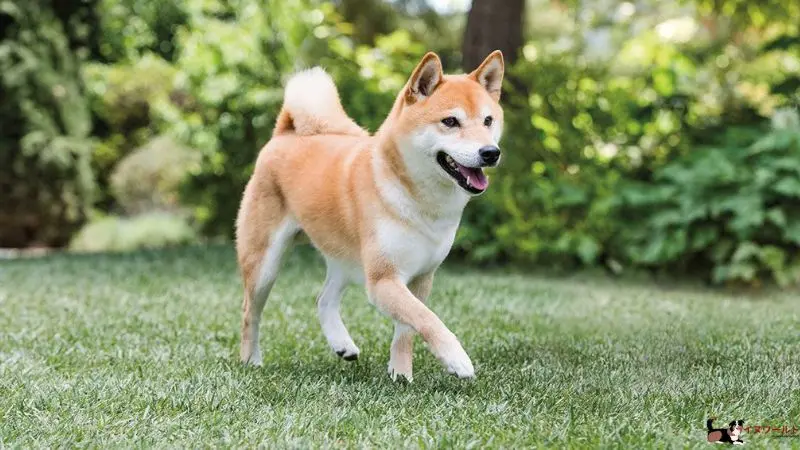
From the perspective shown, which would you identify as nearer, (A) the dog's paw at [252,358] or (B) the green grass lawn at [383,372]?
(B) the green grass lawn at [383,372]

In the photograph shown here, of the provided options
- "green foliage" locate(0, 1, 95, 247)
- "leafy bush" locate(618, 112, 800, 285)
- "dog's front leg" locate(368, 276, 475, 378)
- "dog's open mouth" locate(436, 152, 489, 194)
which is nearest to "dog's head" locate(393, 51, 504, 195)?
"dog's open mouth" locate(436, 152, 489, 194)

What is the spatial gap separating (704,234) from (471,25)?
10.7 ft

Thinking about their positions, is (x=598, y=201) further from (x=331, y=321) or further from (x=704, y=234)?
(x=331, y=321)

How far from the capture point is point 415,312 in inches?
143

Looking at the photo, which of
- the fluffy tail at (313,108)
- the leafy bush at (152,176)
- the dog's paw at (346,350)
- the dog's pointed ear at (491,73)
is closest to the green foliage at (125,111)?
the leafy bush at (152,176)

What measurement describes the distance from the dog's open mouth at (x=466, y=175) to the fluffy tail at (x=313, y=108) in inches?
42.7

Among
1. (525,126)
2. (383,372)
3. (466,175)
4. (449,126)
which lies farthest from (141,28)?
(466,175)

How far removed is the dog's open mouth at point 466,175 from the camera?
3.68m

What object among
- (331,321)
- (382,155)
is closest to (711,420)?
(382,155)

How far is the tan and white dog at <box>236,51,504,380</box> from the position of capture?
3.71 meters

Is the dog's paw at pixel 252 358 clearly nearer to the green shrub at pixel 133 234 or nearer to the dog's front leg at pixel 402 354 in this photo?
the dog's front leg at pixel 402 354

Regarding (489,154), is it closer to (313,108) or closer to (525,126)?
(313,108)

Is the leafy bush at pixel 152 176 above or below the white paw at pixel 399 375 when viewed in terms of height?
below

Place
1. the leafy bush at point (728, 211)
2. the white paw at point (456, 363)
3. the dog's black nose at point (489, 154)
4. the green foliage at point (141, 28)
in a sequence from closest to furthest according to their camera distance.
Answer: the white paw at point (456, 363) → the dog's black nose at point (489, 154) → the leafy bush at point (728, 211) → the green foliage at point (141, 28)
